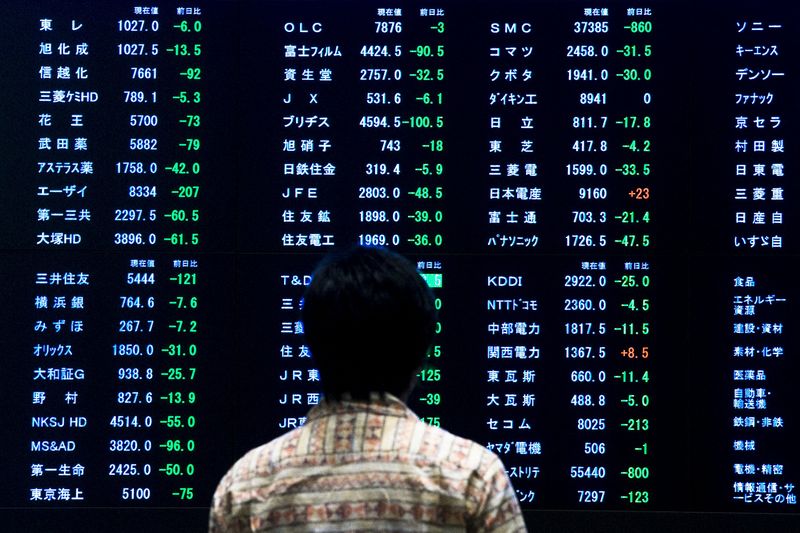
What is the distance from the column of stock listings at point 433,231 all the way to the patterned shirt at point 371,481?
1466mm

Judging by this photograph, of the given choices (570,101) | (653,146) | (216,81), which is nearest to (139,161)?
(216,81)

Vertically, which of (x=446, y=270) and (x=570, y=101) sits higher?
(x=570, y=101)

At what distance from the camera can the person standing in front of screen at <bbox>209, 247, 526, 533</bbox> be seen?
1.25m

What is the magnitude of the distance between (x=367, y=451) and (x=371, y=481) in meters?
0.03

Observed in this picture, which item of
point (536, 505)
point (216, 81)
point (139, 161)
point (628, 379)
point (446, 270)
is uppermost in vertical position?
point (216, 81)

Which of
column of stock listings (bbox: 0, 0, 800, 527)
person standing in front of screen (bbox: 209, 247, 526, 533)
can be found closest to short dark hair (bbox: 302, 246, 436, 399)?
person standing in front of screen (bbox: 209, 247, 526, 533)

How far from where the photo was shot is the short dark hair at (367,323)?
128cm

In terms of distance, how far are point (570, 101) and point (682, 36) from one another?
305 millimetres

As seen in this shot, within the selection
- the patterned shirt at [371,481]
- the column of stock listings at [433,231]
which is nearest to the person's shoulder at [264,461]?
the patterned shirt at [371,481]

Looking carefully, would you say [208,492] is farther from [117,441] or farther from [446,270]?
[446,270]

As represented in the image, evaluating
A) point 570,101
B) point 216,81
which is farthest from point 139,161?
point 570,101

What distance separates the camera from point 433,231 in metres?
2.78

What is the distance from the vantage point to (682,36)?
2.80 m

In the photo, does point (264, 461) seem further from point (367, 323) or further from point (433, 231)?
point (433, 231)
